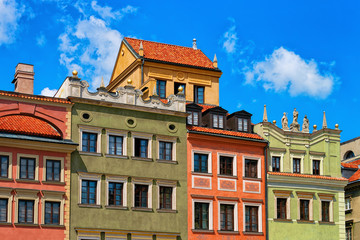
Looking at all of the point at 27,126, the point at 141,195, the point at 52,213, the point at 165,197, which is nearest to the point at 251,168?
the point at 165,197

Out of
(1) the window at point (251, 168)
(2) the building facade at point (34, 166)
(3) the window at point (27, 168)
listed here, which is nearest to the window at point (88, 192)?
(2) the building facade at point (34, 166)

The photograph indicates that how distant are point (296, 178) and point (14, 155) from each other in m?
23.1

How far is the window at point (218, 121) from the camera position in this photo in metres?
58.0

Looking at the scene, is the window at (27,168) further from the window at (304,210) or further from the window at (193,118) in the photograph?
the window at (304,210)

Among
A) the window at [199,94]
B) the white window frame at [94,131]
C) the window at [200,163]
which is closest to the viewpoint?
the white window frame at [94,131]

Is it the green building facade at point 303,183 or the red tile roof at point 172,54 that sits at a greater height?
the red tile roof at point 172,54

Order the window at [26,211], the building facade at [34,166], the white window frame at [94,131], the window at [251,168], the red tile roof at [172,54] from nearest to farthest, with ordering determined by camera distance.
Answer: the building facade at [34,166]
the window at [26,211]
the white window frame at [94,131]
the window at [251,168]
the red tile roof at [172,54]

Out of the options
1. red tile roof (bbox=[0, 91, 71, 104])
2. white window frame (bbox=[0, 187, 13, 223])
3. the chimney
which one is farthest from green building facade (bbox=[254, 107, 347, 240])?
white window frame (bbox=[0, 187, 13, 223])

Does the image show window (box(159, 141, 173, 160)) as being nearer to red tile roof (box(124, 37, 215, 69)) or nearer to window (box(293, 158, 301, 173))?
red tile roof (box(124, 37, 215, 69))

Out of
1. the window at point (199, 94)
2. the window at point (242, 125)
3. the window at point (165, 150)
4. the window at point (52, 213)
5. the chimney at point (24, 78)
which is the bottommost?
the window at point (52, 213)

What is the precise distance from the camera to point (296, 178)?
193ft

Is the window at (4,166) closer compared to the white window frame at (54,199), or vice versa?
the window at (4,166)

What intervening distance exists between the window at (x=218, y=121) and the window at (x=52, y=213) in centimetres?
1505

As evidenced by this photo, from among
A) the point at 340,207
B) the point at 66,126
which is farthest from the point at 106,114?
the point at 340,207
